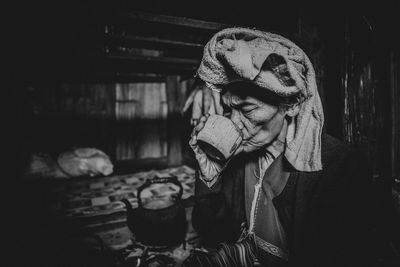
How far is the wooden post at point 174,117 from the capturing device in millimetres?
8492

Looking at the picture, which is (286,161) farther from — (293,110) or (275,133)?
(293,110)

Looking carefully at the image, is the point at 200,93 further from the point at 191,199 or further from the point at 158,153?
the point at 158,153

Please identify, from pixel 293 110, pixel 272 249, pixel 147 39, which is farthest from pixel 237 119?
pixel 147 39

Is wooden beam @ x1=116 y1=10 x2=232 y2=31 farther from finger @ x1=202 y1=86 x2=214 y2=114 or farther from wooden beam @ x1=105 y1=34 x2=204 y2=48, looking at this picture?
finger @ x1=202 y1=86 x2=214 y2=114

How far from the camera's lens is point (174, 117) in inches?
336

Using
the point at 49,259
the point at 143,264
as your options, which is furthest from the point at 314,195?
the point at 49,259

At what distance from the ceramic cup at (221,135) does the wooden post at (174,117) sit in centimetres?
673

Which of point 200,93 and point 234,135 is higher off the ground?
point 200,93

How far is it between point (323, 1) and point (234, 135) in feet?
5.87

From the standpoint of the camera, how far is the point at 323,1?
2.43 meters

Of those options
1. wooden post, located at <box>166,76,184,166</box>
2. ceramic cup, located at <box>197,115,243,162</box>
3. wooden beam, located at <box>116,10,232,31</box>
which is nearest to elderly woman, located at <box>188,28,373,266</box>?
ceramic cup, located at <box>197,115,243,162</box>

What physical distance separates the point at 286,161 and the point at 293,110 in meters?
0.46

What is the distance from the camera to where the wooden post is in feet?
27.9

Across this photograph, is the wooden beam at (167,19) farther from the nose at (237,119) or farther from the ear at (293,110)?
the ear at (293,110)
